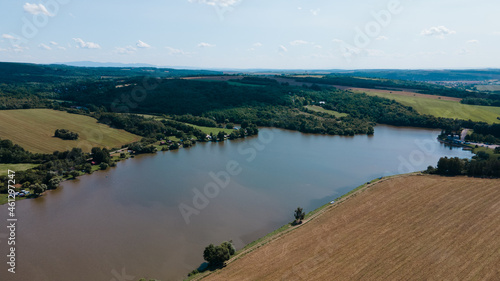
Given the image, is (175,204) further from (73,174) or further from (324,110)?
(324,110)

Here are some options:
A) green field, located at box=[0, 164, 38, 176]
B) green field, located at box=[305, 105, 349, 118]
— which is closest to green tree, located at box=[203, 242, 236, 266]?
green field, located at box=[0, 164, 38, 176]

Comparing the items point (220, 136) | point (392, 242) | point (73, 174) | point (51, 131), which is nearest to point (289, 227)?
point (392, 242)

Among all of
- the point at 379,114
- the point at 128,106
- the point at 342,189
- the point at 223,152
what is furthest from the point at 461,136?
the point at 128,106

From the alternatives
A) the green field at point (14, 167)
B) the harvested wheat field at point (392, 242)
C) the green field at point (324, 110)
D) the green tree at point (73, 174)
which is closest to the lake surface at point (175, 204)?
the green tree at point (73, 174)

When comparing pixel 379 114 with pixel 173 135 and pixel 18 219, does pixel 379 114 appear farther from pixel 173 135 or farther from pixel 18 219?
pixel 18 219

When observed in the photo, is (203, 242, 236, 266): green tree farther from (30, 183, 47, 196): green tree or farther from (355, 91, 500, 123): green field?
(355, 91, 500, 123): green field

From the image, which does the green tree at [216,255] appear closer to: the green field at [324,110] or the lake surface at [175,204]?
the lake surface at [175,204]
